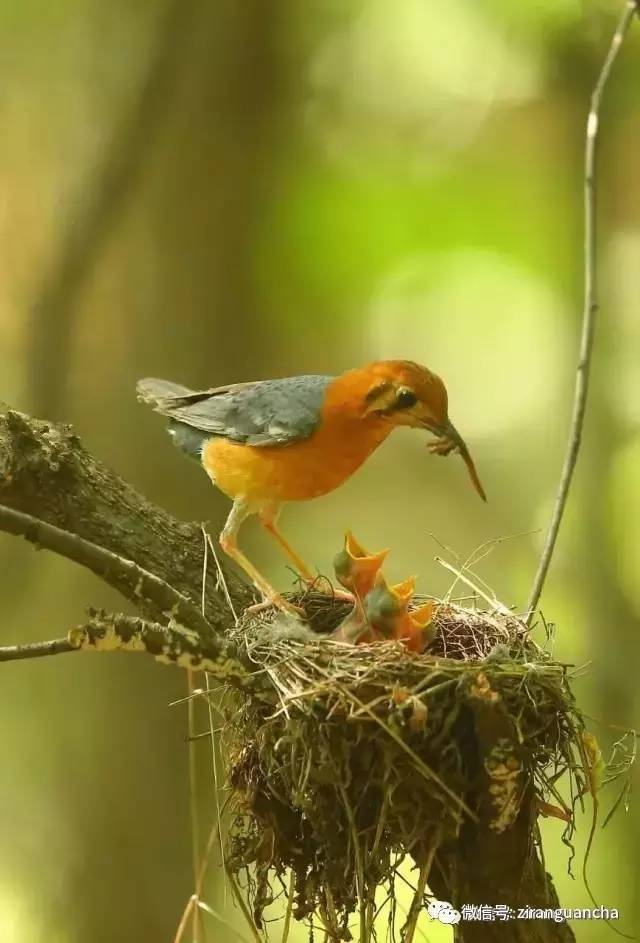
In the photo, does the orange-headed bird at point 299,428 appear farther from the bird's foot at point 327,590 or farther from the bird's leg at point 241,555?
the bird's foot at point 327,590

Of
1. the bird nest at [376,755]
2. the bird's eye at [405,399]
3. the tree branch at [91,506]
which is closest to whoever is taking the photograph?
the bird nest at [376,755]

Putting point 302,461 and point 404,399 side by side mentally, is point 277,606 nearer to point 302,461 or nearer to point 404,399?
point 302,461

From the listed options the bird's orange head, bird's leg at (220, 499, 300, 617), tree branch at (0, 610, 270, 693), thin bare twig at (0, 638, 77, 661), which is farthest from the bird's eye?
thin bare twig at (0, 638, 77, 661)

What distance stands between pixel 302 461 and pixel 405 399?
0.21 meters

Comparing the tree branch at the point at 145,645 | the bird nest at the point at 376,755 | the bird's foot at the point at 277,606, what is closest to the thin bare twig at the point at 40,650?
the tree branch at the point at 145,645

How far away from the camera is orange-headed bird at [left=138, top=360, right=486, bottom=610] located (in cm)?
143

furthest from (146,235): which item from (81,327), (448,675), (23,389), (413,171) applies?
(448,675)

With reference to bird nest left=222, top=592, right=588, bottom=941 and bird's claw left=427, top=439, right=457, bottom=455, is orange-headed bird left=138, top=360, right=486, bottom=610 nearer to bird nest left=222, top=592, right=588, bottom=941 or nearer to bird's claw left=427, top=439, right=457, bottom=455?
bird's claw left=427, top=439, right=457, bottom=455

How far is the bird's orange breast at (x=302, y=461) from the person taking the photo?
58.2 inches

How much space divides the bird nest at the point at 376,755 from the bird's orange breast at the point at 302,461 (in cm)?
28

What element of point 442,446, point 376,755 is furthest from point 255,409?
point 376,755

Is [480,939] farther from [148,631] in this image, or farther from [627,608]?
[627,608]

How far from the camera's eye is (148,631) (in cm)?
93

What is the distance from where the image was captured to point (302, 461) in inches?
58.9
